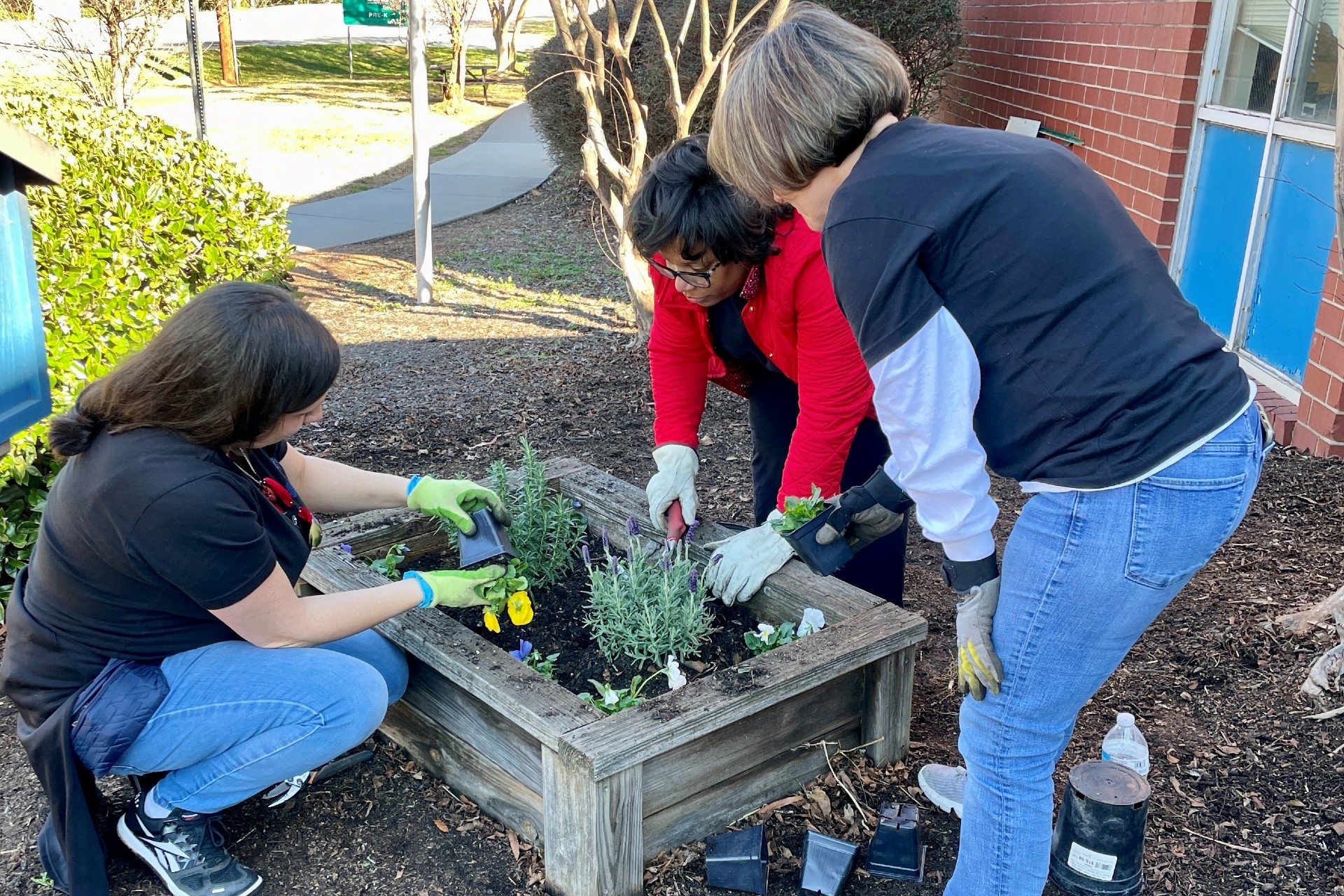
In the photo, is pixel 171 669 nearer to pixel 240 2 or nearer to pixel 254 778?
pixel 254 778

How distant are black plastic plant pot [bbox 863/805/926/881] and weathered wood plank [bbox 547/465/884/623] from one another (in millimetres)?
491

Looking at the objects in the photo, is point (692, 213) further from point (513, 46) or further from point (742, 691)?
point (513, 46)

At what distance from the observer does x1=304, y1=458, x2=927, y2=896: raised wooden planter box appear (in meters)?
2.13

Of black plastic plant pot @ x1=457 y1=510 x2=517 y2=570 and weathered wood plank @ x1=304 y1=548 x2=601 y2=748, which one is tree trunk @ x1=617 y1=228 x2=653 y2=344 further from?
weathered wood plank @ x1=304 y1=548 x2=601 y2=748

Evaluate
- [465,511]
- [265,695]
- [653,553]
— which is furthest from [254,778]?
[653,553]

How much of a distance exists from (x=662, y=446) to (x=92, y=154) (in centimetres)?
283

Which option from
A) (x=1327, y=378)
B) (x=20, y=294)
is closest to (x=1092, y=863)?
(x=1327, y=378)

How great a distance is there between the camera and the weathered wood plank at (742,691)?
208cm

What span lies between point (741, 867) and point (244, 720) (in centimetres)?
104

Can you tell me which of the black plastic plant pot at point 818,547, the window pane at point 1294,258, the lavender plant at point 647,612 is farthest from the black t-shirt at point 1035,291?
the window pane at point 1294,258

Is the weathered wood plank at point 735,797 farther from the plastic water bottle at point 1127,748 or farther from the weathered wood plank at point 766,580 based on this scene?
the plastic water bottle at point 1127,748

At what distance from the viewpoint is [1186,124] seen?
4.98 m

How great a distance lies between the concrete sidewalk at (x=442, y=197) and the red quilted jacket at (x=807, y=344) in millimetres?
6743

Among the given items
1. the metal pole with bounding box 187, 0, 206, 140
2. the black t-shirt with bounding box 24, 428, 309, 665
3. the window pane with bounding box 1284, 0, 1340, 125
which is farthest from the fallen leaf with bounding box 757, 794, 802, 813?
the metal pole with bounding box 187, 0, 206, 140
